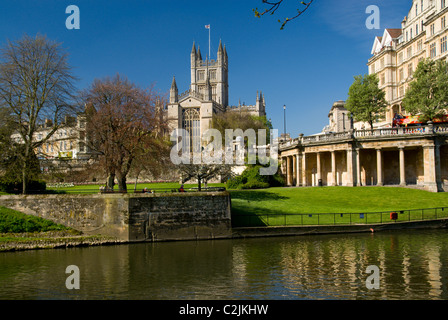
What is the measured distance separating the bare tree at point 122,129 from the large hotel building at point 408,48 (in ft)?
136

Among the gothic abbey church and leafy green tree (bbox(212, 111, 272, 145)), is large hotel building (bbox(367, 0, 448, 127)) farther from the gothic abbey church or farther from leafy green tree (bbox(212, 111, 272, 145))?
the gothic abbey church

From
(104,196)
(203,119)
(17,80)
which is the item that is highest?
(203,119)

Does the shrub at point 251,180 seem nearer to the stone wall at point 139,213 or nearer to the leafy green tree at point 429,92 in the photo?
the stone wall at point 139,213

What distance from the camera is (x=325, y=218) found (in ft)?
107

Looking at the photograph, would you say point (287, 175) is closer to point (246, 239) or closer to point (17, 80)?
point (246, 239)

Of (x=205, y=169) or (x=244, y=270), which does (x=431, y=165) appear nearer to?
(x=205, y=169)

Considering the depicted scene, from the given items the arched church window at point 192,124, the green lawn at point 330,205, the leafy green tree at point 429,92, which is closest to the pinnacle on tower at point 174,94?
the arched church window at point 192,124

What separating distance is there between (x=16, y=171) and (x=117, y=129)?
29.5ft

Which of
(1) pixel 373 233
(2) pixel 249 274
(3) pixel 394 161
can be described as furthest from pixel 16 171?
(3) pixel 394 161

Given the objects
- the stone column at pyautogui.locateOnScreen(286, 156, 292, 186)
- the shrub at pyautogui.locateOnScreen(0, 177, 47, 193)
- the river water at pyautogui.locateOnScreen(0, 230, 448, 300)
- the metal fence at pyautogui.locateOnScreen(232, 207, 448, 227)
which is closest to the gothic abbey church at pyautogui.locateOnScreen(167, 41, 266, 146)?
the stone column at pyautogui.locateOnScreen(286, 156, 292, 186)

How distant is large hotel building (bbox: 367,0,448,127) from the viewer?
56312 mm

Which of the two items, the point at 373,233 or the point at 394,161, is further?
the point at 394,161
